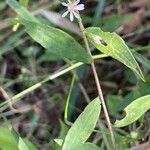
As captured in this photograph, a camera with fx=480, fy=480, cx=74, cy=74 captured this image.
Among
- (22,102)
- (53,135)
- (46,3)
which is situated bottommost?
(53,135)

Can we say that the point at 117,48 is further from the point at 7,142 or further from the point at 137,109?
the point at 7,142

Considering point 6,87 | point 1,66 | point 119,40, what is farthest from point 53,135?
point 119,40

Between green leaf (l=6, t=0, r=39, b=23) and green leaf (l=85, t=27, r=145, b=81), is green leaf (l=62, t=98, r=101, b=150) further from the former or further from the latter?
green leaf (l=6, t=0, r=39, b=23)

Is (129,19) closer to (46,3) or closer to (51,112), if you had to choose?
(46,3)

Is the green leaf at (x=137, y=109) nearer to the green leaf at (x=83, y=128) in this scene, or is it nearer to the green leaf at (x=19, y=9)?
the green leaf at (x=83, y=128)

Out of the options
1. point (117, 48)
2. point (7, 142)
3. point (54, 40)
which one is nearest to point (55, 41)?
point (54, 40)

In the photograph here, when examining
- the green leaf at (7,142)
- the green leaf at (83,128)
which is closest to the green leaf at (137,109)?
the green leaf at (83,128)
